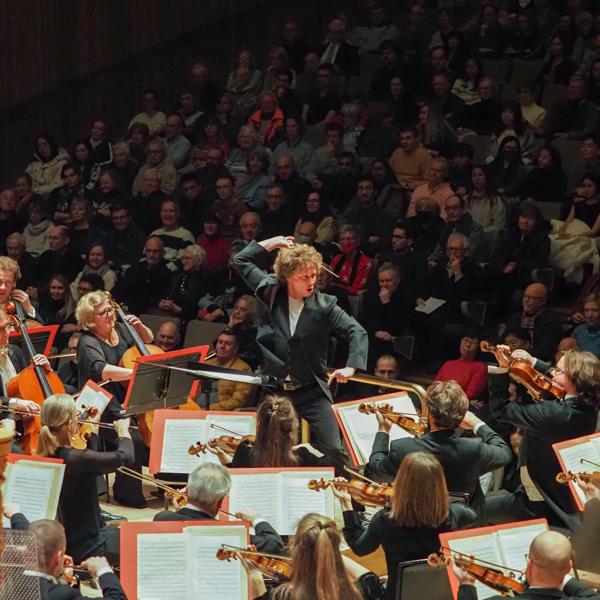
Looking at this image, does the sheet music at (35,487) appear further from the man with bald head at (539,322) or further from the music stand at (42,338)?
the man with bald head at (539,322)

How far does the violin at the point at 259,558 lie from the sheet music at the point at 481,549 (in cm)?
61

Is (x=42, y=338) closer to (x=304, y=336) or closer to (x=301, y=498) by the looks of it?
(x=304, y=336)

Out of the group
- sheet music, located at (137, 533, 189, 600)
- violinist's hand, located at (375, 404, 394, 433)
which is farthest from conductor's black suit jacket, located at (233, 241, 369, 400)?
sheet music, located at (137, 533, 189, 600)

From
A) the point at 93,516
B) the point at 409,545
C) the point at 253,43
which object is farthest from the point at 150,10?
the point at 409,545

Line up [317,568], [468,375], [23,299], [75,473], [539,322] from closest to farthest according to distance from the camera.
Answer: [317,568] < [75,473] < [23,299] < [468,375] < [539,322]

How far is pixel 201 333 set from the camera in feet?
30.2

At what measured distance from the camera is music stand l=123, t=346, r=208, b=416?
21.3ft

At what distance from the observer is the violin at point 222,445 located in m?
5.80

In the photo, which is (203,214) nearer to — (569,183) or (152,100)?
(152,100)

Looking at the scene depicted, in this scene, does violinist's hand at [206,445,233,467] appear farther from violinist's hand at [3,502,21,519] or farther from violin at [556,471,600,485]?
violin at [556,471,600,485]

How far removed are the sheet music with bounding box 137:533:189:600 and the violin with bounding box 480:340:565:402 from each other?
6.19 feet

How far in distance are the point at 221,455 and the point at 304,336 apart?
1007 mm

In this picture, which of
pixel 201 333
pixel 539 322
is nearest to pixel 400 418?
pixel 539 322

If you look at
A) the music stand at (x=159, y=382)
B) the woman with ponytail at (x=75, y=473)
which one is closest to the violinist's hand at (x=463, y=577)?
the woman with ponytail at (x=75, y=473)
